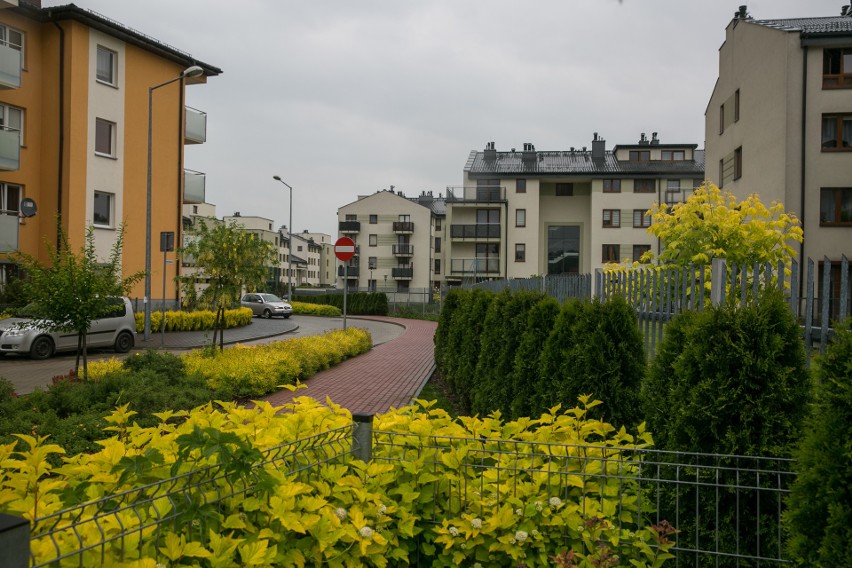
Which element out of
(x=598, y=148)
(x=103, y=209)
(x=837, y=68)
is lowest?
(x=103, y=209)

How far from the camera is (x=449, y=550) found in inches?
117

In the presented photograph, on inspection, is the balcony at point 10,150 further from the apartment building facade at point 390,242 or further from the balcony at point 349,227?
the balcony at point 349,227

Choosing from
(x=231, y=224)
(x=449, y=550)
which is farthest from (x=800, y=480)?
(x=231, y=224)

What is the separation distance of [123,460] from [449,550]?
1.44m

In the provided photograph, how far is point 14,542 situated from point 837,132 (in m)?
27.8

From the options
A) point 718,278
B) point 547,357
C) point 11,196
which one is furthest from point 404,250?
point 718,278

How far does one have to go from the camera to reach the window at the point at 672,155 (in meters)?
52.7

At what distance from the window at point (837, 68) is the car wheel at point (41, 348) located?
2632 cm

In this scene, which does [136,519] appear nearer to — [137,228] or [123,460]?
Answer: [123,460]

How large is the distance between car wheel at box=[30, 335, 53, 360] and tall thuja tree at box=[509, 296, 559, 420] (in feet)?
48.9

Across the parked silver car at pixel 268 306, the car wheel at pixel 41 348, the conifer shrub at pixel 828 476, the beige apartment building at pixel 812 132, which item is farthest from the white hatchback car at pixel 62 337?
the beige apartment building at pixel 812 132

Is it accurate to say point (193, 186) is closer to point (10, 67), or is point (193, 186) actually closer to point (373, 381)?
point (10, 67)

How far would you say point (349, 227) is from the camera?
252 feet

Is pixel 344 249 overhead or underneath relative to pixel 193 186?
underneath
